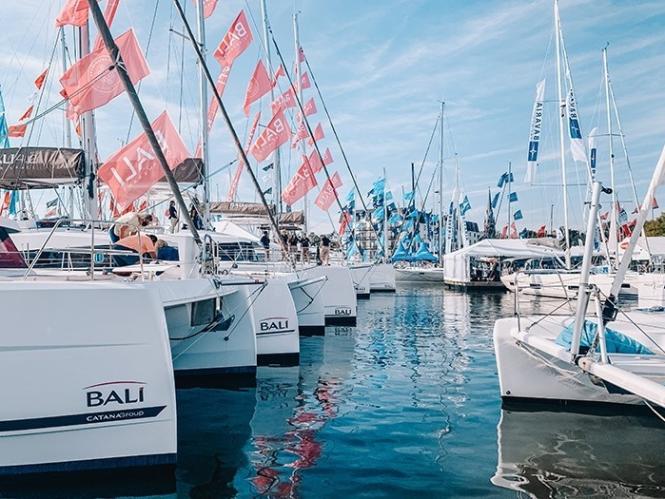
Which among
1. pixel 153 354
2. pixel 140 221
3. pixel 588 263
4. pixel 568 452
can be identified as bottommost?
pixel 568 452

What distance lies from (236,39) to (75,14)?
6152mm

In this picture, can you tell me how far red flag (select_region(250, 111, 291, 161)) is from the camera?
18531mm

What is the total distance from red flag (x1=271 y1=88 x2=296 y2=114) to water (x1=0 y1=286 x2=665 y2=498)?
1040cm

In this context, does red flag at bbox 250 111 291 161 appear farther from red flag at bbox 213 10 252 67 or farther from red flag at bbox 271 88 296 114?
red flag at bbox 213 10 252 67

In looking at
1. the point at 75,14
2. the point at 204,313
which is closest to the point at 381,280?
the point at 204,313

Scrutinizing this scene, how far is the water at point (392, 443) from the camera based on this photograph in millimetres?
5711

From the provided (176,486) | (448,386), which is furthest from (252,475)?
(448,386)

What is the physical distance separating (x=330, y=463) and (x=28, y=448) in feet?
9.56

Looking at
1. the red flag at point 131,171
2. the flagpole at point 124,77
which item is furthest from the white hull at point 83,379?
the red flag at point 131,171

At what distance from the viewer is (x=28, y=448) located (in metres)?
5.27

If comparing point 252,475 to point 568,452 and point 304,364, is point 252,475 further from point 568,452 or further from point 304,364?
point 304,364

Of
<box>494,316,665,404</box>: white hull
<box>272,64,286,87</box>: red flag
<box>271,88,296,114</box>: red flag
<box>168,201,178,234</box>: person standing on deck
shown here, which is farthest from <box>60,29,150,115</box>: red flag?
<box>272,64,286,87</box>: red flag

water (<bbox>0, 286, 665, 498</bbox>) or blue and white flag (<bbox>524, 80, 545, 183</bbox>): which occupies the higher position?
blue and white flag (<bbox>524, 80, 545, 183</bbox>)

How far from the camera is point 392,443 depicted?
278 inches
